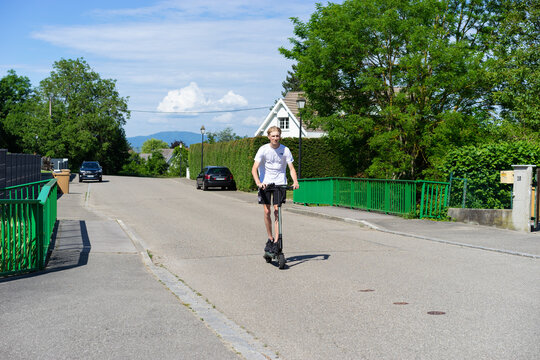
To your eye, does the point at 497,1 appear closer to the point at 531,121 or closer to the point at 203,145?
the point at 531,121

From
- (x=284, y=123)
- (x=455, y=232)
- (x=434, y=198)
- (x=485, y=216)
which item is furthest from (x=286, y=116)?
(x=455, y=232)

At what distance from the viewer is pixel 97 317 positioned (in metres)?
5.11

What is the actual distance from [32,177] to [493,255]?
15575 mm

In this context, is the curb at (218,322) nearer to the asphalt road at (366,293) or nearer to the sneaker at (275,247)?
the asphalt road at (366,293)

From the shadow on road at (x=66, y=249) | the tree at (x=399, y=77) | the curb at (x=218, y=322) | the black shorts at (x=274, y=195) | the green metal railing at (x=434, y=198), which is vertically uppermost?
the tree at (x=399, y=77)

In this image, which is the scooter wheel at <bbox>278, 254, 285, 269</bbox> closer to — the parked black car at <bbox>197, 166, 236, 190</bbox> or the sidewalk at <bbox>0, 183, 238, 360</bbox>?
the sidewalk at <bbox>0, 183, 238, 360</bbox>

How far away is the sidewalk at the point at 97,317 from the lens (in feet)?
13.8

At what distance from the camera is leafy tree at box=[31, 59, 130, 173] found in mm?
69750

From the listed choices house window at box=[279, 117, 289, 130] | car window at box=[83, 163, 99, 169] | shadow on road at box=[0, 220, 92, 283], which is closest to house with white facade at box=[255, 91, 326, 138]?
house window at box=[279, 117, 289, 130]

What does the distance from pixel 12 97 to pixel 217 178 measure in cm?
6329

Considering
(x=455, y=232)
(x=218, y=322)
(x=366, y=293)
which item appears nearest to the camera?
(x=218, y=322)

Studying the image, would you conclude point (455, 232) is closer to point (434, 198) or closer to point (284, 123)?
point (434, 198)

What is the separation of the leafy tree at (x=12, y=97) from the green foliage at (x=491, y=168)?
251 ft

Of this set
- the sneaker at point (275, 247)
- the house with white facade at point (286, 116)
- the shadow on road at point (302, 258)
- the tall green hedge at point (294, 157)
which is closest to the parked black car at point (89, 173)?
the tall green hedge at point (294, 157)
